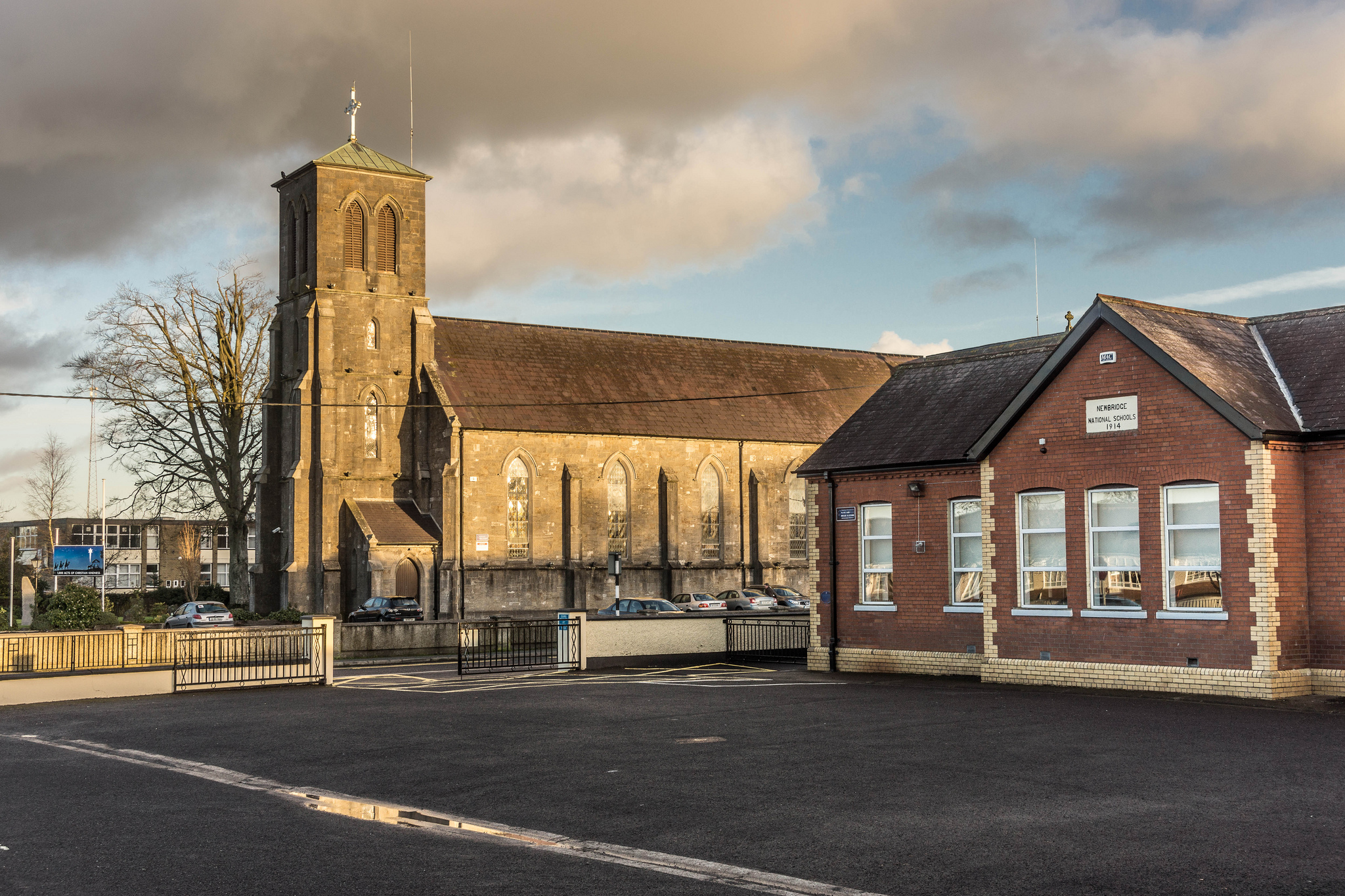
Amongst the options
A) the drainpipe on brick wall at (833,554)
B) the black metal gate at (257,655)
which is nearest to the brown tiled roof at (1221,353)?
the drainpipe on brick wall at (833,554)

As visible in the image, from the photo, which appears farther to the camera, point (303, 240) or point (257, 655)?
point (303, 240)

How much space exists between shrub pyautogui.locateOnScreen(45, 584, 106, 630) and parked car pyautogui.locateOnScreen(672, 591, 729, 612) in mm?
20029

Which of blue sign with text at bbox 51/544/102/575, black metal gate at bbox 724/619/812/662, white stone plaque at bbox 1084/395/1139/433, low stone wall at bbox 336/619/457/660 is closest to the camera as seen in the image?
white stone plaque at bbox 1084/395/1139/433

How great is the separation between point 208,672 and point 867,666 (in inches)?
510

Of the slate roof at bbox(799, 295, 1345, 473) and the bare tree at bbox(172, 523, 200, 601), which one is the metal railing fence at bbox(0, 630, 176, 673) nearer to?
the slate roof at bbox(799, 295, 1345, 473)

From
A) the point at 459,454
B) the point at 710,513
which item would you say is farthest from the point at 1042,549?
the point at 710,513

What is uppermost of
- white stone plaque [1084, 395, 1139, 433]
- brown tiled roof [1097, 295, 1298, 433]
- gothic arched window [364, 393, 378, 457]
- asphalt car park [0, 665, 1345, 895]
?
gothic arched window [364, 393, 378, 457]

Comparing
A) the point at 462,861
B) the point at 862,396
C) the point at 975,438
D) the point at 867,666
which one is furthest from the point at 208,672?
the point at 862,396

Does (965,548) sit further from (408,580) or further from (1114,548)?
(408,580)

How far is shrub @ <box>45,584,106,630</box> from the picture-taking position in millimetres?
35656

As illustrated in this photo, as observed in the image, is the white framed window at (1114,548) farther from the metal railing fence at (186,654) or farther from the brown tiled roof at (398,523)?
the brown tiled roof at (398,523)

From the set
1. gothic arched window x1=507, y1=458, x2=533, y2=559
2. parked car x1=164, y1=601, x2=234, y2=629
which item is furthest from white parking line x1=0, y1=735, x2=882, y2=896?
gothic arched window x1=507, y1=458, x2=533, y2=559

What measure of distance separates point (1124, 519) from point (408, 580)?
35.2m

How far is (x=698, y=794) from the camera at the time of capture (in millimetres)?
11695
